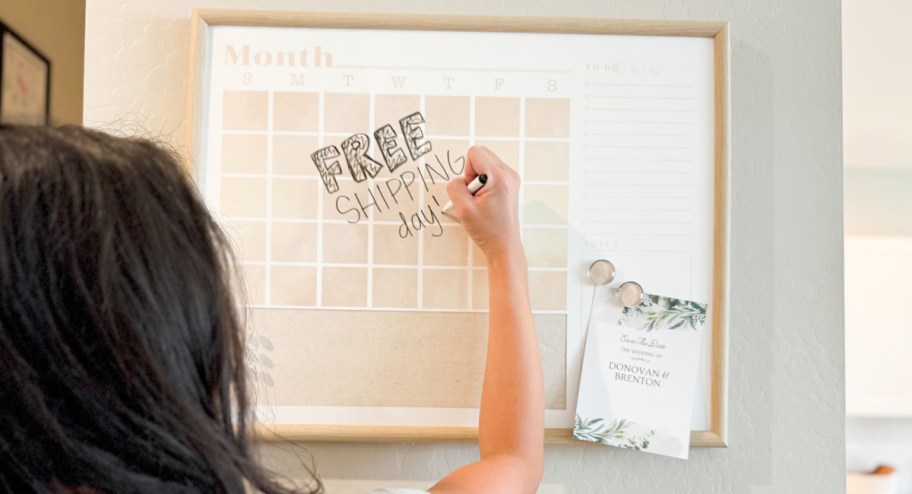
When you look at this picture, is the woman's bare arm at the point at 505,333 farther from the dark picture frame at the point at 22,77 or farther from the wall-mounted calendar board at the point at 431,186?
the dark picture frame at the point at 22,77

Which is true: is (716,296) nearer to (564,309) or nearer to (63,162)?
(564,309)

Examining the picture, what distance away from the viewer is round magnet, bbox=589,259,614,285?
2.57ft

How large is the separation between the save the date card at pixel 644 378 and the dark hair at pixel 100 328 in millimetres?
422

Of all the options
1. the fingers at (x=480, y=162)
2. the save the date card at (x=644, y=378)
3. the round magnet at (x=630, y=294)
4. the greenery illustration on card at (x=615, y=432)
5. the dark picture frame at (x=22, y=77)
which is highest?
the dark picture frame at (x=22, y=77)

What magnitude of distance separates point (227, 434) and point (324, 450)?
1.08 ft

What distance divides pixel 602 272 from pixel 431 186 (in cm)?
20

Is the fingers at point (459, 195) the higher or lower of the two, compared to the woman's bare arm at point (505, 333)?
higher

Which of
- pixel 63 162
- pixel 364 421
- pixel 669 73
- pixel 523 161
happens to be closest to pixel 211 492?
pixel 63 162

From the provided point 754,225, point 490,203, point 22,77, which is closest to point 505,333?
point 490,203

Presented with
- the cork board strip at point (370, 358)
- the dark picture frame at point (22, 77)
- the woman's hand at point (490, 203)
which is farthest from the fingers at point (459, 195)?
the dark picture frame at point (22, 77)

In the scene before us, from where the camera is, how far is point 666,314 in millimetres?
786

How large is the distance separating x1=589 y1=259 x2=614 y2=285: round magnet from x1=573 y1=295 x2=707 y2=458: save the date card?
37mm

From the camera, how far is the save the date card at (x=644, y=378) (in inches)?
30.6

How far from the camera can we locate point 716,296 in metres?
0.79
